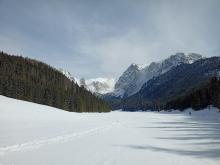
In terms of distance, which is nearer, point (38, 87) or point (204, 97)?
point (38, 87)

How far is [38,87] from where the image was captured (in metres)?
103

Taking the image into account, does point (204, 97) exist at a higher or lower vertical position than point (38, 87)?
lower

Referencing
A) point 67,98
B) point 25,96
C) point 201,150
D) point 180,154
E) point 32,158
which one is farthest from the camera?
point 67,98

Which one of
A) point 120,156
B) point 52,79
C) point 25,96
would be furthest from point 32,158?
point 52,79

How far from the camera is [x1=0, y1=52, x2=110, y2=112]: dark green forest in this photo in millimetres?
97875

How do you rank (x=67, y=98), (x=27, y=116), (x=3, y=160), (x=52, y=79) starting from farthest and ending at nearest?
1. (x=52, y=79)
2. (x=67, y=98)
3. (x=27, y=116)
4. (x=3, y=160)

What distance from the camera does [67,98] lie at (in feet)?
359

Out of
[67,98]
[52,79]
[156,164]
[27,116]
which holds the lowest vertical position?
[156,164]

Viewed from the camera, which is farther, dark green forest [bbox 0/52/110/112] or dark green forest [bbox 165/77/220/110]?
dark green forest [bbox 0/52/110/112]

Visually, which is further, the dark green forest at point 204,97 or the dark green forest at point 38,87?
the dark green forest at point 38,87

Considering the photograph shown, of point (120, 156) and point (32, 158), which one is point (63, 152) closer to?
point (32, 158)

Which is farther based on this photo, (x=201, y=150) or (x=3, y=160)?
(x=201, y=150)

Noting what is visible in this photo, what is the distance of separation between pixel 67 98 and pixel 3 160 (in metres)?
97.9

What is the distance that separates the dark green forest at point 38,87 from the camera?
9788 cm
